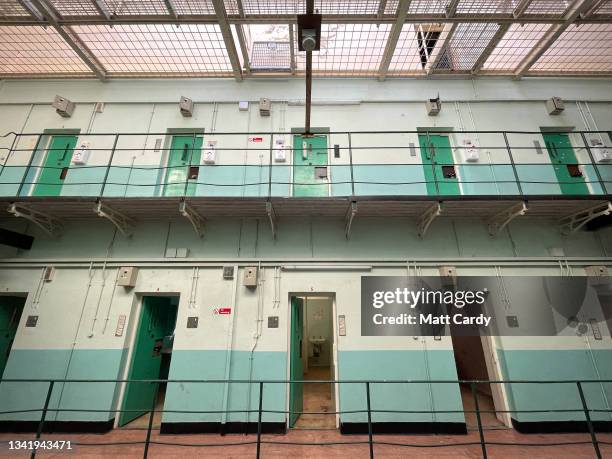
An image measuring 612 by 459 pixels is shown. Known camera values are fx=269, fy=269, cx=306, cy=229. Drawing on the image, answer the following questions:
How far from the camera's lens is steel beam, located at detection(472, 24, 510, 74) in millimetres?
6227

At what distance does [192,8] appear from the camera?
594cm

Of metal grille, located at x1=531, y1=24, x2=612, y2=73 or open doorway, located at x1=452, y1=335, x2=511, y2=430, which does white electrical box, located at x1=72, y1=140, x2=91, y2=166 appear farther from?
metal grille, located at x1=531, y1=24, x2=612, y2=73

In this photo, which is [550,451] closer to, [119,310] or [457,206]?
[457,206]

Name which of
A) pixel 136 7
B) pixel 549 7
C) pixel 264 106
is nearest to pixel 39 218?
pixel 136 7

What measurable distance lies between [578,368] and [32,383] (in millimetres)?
10109

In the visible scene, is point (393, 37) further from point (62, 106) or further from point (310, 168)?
point (62, 106)

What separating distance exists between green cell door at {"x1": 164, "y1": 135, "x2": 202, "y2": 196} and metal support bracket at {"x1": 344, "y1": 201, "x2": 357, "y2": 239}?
11.7 ft

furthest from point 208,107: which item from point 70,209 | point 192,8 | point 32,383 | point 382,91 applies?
point 32,383

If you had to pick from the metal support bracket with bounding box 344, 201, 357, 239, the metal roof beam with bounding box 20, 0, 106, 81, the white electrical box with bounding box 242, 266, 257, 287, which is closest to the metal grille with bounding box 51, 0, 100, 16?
the metal roof beam with bounding box 20, 0, 106, 81

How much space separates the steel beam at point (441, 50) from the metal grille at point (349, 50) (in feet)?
4.47

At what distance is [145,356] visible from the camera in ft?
18.3

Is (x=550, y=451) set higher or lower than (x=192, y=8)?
lower

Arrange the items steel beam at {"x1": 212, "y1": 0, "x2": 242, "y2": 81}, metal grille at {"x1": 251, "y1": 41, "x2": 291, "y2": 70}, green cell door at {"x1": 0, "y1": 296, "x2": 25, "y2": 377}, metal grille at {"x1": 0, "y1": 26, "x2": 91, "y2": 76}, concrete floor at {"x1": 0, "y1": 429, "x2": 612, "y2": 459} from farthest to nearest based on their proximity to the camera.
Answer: metal grille at {"x1": 251, "y1": 41, "x2": 291, "y2": 70}, metal grille at {"x1": 0, "y1": 26, "x2": 91, "y2": 76}, green cell door at {"x1": 0, "y1": 296, "x2": 25, "y2": 377}, steel beam at {"x1": 212, "y1": 0, "x2": 242, "y2": 81}, concrete floor at {"x1": 0, "y1": 429, "x2": 612, "y2": 459}

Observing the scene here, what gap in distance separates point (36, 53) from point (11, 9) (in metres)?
1.06
